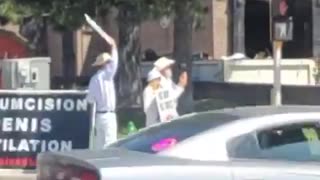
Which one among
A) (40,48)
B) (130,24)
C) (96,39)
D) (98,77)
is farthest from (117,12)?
(96,39)

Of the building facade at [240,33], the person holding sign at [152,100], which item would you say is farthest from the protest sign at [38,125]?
the building facade at [240,33]

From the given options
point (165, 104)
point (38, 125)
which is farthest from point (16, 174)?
point (165, 104)

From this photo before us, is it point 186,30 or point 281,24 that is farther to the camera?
point 186,30

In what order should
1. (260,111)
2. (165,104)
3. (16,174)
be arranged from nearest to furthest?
1. (260,111)
2. (165,104)
3. (16,174)

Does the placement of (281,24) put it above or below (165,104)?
above

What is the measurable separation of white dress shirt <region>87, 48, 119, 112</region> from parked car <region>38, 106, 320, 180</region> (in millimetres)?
5224

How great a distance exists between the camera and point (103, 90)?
45.0ft

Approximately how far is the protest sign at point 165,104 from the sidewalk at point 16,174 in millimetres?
1956

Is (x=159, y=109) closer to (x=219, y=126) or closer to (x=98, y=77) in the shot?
(x=98, y=77)

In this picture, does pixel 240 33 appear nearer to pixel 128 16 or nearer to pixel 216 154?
pixel 128 16

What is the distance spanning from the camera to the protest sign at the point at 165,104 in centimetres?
1320

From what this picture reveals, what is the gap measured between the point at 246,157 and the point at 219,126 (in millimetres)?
335

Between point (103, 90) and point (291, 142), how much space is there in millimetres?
5819

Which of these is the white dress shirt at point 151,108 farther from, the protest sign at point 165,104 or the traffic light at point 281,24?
the traffic light at point 281,24
